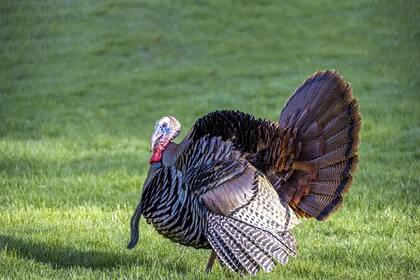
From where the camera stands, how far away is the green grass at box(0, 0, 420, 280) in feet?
18.5

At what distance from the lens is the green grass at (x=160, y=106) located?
564 centimetres

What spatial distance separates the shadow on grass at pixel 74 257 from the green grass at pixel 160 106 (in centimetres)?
2

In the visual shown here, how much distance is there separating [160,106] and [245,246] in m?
8.31

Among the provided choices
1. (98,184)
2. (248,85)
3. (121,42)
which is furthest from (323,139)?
(121,42)

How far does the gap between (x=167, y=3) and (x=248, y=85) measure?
5.30m

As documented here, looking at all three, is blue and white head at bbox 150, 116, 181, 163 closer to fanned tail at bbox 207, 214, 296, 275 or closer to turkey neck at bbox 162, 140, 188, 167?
turkey neck at bbox 162, 140, 188, 167

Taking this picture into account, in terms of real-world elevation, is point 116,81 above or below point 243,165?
below

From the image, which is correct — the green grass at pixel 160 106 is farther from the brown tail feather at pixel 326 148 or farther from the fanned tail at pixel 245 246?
the brown tail feather at pixel 326 148

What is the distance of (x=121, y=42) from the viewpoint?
54.1ft

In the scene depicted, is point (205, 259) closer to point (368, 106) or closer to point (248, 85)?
point (368, 106)

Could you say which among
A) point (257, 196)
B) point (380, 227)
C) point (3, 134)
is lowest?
point (3, 134)

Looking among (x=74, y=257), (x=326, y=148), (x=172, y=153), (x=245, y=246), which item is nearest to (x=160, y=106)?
(x=74, y=257)

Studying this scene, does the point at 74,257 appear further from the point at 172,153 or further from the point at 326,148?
the point at 326,148

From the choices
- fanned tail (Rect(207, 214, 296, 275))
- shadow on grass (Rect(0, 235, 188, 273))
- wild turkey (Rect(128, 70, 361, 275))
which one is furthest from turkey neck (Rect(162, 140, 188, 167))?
shadow on grass (Rect(0, 235, 188, 273))
